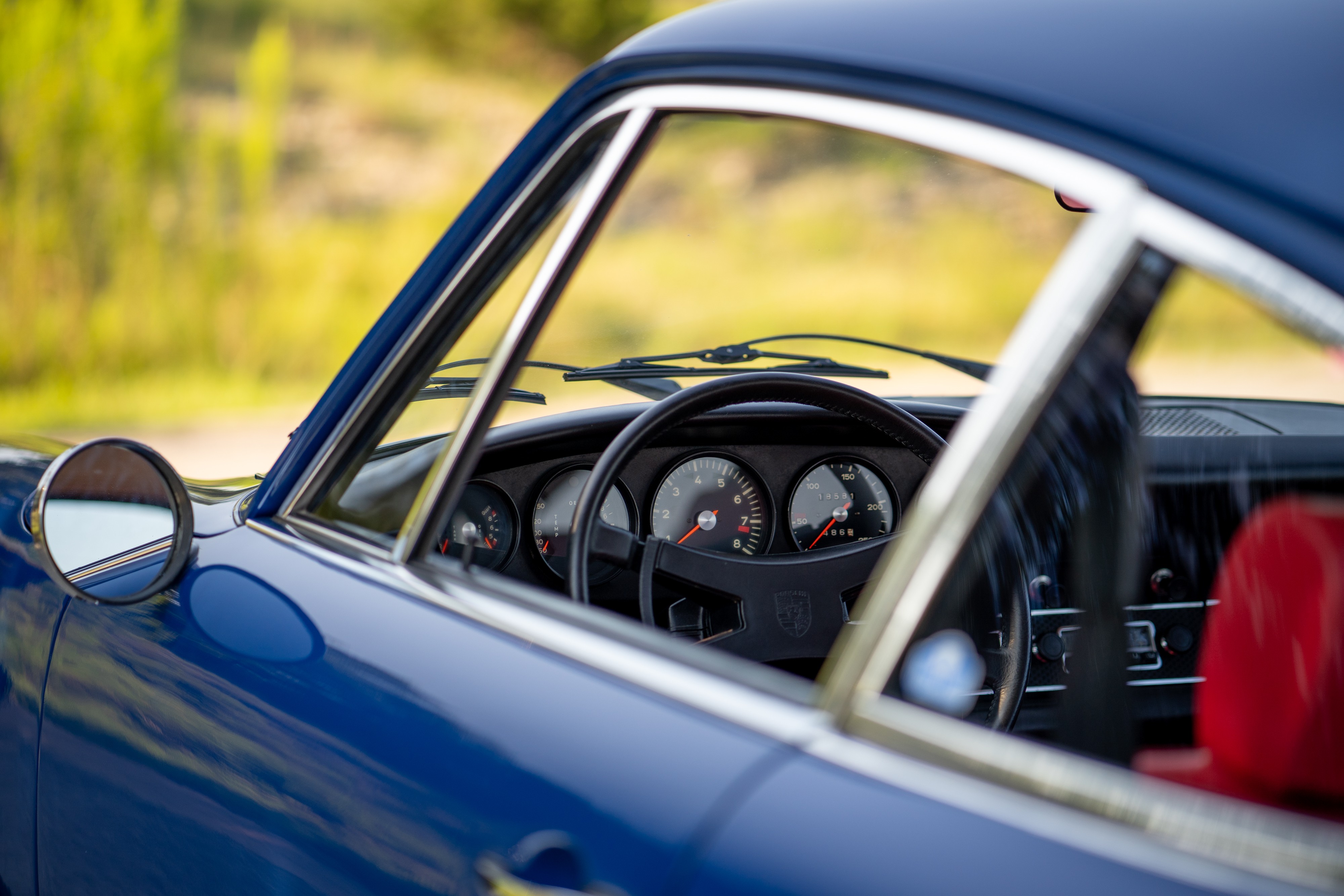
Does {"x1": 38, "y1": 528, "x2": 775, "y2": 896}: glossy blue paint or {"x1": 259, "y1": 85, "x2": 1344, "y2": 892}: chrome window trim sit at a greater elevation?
{"x1": 259, "y1": 85, "x2": 1344, "y2": 892}: chrome window trim

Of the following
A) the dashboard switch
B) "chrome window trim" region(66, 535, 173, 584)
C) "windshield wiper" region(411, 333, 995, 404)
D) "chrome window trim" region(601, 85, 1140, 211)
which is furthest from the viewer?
"windshield wiper" region(411, 333, 995, 404)

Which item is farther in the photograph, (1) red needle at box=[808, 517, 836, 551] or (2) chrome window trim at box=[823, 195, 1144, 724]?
(1) red needle at box=[808, 517, 836, 551]

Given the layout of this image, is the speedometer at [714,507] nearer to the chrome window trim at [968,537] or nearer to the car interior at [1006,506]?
the car interior at [1006,506]

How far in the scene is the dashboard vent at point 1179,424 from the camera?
1.18 m

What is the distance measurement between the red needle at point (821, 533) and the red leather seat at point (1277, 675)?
1.98 meters

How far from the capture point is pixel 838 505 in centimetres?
293

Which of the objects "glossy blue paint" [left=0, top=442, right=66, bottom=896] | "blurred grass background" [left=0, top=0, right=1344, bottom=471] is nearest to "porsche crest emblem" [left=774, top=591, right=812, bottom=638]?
"glossy blue paint" [left=0, top=442, right=66, bottom=896]

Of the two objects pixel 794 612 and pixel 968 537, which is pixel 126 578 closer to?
pixel 794 612

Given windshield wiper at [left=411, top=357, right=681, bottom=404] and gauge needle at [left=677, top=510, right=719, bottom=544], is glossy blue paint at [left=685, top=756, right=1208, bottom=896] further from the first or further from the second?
gauge needle at [left=677, top=510, right=719, bottom=544]

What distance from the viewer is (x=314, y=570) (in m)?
1.49

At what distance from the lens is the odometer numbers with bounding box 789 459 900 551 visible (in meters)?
2.90

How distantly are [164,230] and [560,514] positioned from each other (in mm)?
13743

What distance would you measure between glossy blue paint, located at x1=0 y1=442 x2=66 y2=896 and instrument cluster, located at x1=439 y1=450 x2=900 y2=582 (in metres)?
0.95

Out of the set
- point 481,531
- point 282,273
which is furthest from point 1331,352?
point 282,273
